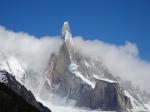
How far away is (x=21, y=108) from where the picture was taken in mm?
159000

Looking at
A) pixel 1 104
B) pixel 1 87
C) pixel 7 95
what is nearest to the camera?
pixel 1 104

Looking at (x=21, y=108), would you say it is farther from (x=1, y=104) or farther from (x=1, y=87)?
(x=1, y=87)

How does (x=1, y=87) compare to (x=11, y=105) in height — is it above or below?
above

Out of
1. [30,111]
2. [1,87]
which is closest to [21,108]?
[30,111]

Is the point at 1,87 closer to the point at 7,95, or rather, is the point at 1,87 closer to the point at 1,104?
the point at 7,95

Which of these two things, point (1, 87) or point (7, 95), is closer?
point (7, 95)

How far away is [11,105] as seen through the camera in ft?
513

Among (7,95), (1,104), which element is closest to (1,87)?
(7,95)

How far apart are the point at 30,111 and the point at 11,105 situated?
644 cm

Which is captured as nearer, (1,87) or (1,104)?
(1,104)

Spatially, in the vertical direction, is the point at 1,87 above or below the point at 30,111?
above

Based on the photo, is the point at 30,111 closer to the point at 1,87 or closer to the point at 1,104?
the point at 1,104

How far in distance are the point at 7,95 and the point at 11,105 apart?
33.5ft

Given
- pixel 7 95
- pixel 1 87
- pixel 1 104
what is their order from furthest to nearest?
1. pixel 1 87
2. pixel 7 95
3. pixel 1 104
